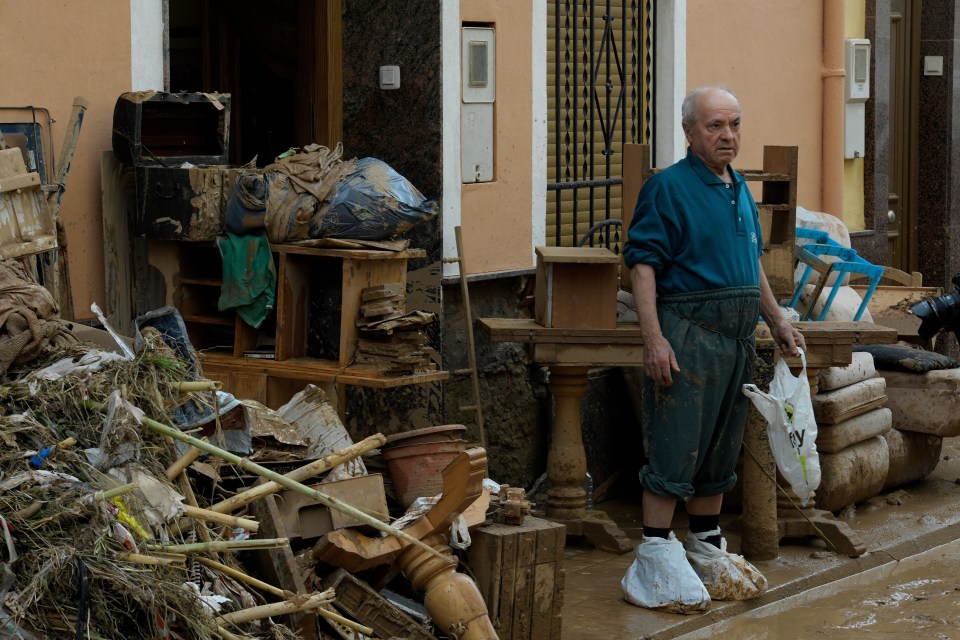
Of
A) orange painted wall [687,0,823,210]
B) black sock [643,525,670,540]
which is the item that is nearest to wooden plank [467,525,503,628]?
black sock [643,525,670,540]

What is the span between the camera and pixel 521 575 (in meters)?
6.37

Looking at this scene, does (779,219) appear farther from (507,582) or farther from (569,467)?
(507,582)

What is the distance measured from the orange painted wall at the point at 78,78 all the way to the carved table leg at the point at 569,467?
2477mm

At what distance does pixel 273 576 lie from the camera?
5551 millimetres

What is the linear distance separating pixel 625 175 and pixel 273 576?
3253mm

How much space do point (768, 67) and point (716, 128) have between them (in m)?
4.78

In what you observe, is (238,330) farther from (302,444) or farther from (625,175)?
(625,175)

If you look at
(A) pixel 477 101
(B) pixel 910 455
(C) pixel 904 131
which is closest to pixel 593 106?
(A) pixel 477 101

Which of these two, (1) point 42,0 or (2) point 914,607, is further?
(2) point 914,607

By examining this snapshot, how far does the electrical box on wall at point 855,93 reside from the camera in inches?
478

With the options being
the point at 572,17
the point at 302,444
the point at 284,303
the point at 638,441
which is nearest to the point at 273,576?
the point at 302,444

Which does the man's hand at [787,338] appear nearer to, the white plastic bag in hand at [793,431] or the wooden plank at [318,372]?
the white plastic bag in hand at [793,431]

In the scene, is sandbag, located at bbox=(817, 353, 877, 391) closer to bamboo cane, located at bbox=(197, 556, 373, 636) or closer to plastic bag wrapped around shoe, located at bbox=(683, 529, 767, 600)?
plastic bag wrapped around shoe, located at bbox=(683, 529, 767, 600)

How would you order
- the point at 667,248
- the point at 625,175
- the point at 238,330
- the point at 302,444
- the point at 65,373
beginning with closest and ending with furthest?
the point at 65,373 < the point at 302,444 < the point at 667,248 < the point at 238,330 < the point at 625,175
